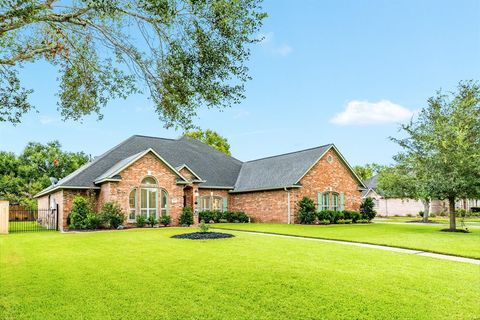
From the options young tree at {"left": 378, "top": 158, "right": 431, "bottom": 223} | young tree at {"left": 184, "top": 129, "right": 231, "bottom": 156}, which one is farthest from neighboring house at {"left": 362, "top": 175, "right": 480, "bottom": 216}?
young tree at {"left": 184, "top": 129, "right": 231, "bottom": 156}

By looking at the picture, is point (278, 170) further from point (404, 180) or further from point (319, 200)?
point (404, 180)

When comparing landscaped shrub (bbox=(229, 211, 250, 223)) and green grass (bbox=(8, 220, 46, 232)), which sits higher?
landscaped shrub (bbox=(229, 211, 250, 223))

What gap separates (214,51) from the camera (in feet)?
29.6

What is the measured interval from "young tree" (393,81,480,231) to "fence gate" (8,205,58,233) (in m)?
24.2

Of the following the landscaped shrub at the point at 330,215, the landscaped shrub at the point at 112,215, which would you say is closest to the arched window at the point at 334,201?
the landscaped shrub at the point at 330,215

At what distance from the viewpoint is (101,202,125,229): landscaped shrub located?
24.1 m

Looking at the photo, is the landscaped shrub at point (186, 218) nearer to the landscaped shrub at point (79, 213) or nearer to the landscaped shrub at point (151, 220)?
the landscaped shrub at point (151, 220)

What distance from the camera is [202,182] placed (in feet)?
99.4

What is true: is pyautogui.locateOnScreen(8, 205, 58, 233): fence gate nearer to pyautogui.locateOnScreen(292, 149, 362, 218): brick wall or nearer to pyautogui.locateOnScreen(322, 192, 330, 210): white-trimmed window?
pyautogui.locateOnScreen(292, 149, 362, 218): brick wall

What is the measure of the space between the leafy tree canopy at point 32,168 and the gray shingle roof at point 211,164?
18614 mm

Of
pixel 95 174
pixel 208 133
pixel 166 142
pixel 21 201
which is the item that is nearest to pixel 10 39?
pixel 95 174

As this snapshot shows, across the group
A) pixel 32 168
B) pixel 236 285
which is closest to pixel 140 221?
pixel 236 285

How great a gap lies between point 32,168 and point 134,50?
49.3 m

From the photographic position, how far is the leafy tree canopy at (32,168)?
163ft
